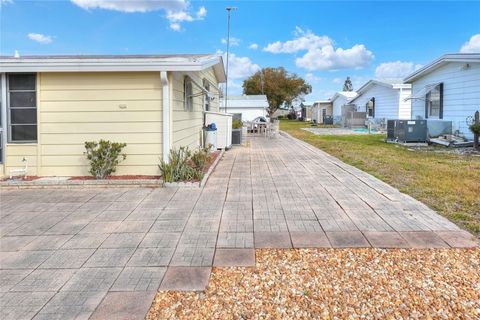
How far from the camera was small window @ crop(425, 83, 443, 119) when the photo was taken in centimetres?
1543

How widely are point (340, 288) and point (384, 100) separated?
82.3ft

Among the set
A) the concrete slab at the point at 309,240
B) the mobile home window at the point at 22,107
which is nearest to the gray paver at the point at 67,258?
the concrete slab at the point at 309,240

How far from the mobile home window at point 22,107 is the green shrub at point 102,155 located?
1.36 m

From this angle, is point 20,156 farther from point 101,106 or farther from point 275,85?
point 275,85

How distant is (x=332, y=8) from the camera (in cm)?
1452

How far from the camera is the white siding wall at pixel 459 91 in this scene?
12883mm

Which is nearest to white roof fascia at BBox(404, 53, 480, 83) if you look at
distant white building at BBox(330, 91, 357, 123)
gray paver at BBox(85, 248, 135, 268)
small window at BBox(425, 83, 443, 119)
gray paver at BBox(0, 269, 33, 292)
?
small window at BBox(425, 83, 443, 119)

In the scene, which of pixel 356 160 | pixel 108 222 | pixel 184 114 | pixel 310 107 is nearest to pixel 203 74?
pixel 184 114

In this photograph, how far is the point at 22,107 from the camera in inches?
283

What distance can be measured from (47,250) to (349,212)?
12.1 ft

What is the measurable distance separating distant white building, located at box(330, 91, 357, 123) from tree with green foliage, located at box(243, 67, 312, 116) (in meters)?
14.1

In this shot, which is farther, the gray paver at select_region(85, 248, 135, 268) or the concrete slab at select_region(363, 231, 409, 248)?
the concrete slab at select_region(363, 231, 409, 248)

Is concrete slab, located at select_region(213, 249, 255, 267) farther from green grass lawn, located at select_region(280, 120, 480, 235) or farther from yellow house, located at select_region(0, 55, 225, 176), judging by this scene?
yellow house, located at select_region(0, 55, 225, 176)

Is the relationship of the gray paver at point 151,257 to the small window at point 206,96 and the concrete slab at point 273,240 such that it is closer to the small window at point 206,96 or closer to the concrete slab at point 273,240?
the concrete slab at point 273,240
